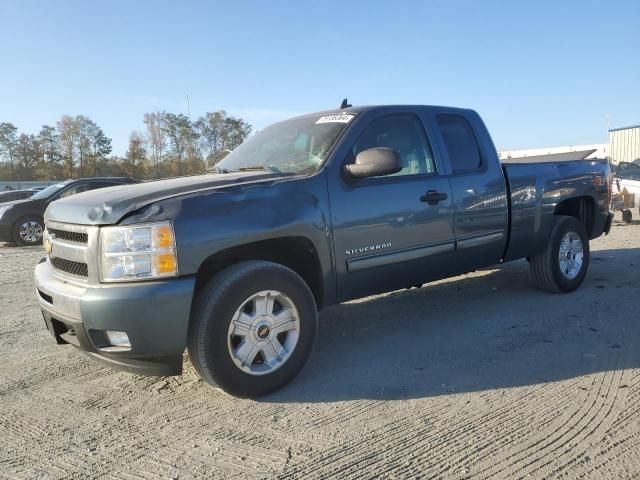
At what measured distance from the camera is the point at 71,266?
3.17 m

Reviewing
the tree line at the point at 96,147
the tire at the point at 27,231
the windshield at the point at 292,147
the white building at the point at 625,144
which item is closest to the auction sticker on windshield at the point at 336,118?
the windshield at the point at 292,147

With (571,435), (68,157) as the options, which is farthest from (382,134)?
(68,157)

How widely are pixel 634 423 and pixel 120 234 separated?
2953mm

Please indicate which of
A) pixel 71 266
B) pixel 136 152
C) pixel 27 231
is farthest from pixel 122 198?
pixel 136 152

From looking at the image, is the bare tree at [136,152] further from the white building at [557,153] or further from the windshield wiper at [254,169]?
the windshield wiper at [254,169]

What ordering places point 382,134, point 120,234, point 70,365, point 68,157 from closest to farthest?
1. point 120,234
2. point 70,365
3. point 382,134
4. point 68,157

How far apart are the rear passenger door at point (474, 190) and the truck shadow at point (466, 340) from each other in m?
0.64

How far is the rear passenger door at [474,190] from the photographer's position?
14.5ft

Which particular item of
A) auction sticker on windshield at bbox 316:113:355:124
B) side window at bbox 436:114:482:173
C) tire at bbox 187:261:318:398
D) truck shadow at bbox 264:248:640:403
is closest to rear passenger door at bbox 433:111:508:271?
side window at bbox 436:114:482:173

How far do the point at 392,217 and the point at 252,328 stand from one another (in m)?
1.38

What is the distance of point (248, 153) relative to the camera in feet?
14.7

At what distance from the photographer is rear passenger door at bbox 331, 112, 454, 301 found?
3672 mm

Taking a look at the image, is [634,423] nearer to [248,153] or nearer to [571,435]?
[571,435]

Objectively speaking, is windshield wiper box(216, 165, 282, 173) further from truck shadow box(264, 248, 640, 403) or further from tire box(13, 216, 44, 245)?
tire box(13, 216, 44, 245)
